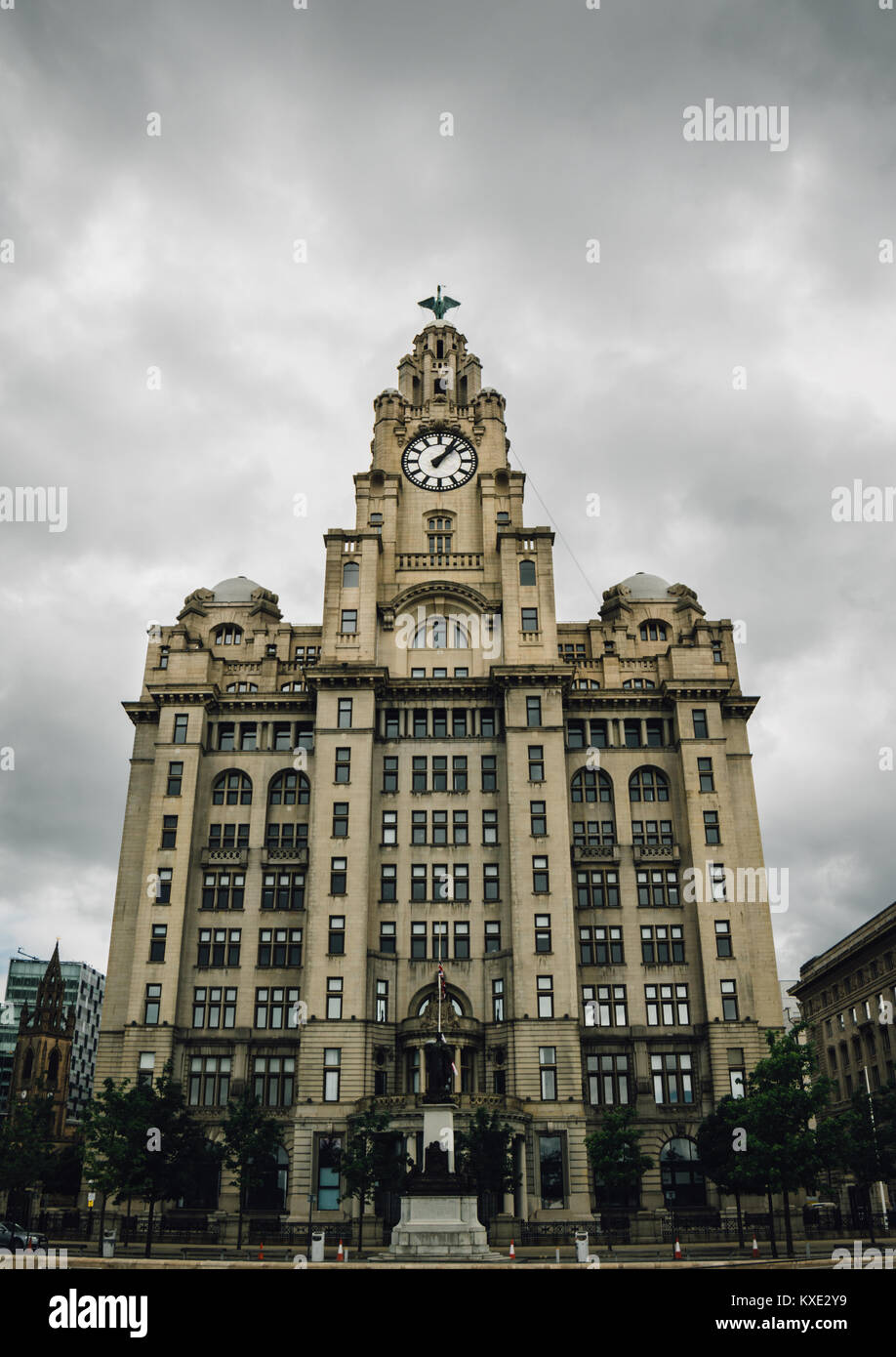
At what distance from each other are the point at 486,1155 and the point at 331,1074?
51.1ft

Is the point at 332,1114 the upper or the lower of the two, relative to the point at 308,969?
lower

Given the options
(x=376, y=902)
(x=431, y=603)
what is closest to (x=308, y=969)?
(x=376, y=902)

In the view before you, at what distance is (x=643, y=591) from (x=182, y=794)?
43.6 metres

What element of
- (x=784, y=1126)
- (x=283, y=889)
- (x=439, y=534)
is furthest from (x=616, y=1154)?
(x=439, y=534)

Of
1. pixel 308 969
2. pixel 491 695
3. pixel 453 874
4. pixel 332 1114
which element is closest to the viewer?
pixel 332 1114

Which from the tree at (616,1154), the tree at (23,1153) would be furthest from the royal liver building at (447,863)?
the tree at (23,1153)

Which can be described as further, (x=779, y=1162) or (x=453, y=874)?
(x=453, y=874)

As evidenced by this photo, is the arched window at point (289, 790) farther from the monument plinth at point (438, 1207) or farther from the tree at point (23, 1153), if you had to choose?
the monument plinth at point (438, 1207)

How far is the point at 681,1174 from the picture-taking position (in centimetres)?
7012

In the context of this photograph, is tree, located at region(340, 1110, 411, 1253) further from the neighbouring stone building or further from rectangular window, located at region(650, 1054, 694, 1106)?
the neighbouring stone building

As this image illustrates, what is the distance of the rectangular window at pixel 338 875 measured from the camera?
246 ft

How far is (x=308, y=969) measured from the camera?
72.7 m

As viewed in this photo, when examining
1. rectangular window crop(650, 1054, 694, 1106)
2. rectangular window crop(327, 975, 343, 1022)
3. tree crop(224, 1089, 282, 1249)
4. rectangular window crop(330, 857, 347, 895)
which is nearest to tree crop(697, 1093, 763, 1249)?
rectangular window crop(650, 1054, 694, 1106)

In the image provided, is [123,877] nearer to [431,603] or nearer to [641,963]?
[431,603]
